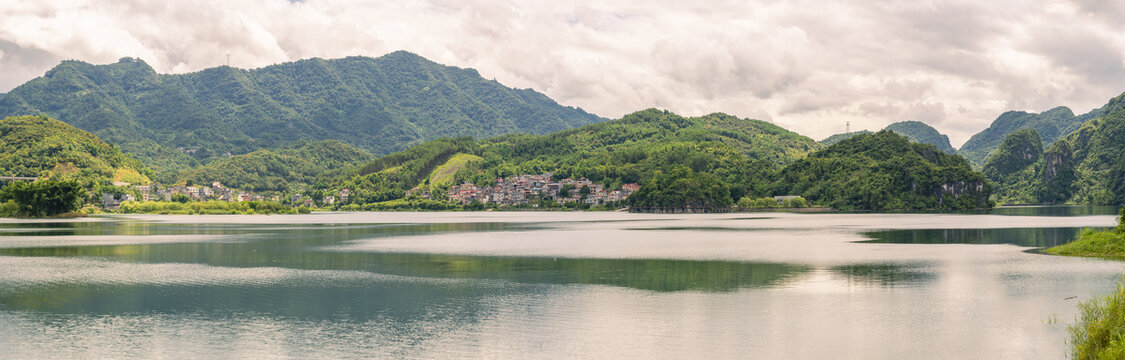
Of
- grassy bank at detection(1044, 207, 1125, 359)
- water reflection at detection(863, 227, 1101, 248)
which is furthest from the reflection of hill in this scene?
water reflection at detection(863, 227, 1101, 248)

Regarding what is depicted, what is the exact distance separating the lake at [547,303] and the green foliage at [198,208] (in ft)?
392

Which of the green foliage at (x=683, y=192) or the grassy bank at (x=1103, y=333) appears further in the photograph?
the green foliage at (x=683, y=192)

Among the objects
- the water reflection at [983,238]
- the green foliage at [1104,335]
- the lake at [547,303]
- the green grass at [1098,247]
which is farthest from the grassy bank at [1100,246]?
the green foliage at [1104,335]

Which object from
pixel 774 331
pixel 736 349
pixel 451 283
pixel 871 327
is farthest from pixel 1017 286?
pixel 451 283

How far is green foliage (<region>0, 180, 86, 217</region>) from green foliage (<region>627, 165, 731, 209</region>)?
378 ft

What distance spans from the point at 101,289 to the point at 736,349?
91.6 feet

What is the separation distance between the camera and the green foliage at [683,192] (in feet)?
593

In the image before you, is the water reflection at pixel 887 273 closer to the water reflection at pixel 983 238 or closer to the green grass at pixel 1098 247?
the green grass at pixel 1098 247

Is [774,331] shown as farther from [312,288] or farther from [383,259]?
[383,259]

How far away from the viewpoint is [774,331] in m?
23.7

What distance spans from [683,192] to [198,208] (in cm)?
10553

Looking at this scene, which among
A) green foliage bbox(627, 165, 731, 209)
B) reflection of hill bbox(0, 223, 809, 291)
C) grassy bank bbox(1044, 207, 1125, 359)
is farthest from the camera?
green foliage bbox(627, 165, 731, 209)

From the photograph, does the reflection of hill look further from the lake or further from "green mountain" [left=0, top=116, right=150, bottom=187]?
"green mountain" [left=0, top=116, right=150, bottom=187]

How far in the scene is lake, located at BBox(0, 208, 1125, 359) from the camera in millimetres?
21781
